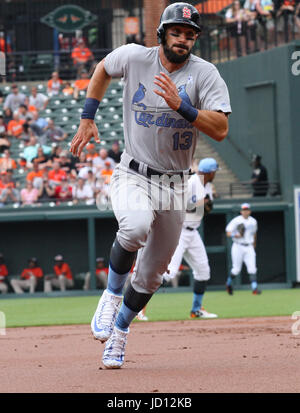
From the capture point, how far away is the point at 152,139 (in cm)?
655

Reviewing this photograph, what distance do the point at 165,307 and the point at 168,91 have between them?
398 inches

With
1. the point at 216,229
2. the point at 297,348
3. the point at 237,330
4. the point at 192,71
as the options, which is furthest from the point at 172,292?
the point at 192,71

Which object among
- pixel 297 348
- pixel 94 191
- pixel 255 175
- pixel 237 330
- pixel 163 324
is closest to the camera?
pixel 297 348

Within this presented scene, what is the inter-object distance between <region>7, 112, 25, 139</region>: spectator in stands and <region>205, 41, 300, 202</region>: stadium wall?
5.12 m

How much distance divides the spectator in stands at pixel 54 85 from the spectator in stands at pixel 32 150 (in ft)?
9.59

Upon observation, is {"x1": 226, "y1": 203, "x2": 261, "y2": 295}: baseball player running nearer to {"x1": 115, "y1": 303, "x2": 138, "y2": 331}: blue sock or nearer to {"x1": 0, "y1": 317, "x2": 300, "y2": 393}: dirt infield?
{"x1": 0, "y1": 317, "x2": 300, "y2": 393}: dirt infield

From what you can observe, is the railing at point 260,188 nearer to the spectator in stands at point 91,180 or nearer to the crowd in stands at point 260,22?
the crowd in stands at point 260,22

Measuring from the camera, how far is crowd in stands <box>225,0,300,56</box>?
804 inches

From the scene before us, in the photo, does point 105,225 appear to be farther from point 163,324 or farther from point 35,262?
point 163,324

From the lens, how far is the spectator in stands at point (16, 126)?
21861 mm

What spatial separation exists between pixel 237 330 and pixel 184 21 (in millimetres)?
5515

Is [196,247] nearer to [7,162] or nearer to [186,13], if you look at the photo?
[186,13]

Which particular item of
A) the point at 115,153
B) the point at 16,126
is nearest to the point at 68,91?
the point at 16,126

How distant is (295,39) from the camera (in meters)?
20.3
